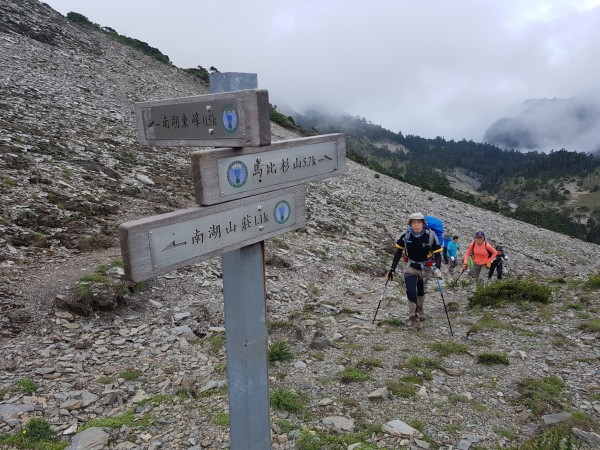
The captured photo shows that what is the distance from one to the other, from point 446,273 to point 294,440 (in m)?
14.9

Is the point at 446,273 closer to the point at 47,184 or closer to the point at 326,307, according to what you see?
the point at 326,307

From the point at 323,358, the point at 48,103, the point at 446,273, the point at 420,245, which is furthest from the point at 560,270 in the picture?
the point at 48,103

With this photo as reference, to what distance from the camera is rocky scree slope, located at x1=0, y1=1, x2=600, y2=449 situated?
5.46m

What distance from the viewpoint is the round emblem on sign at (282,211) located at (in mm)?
3281

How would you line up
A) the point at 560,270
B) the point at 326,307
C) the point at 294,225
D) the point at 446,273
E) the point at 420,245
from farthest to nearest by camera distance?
the point at 560,270 → the point at 446,273 → the point at 326,307 → the point at 420,245 → the point at 294,225

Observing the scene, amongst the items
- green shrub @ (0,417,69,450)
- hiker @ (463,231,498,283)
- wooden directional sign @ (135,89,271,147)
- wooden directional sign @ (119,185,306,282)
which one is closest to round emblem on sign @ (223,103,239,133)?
wooden directional sign @ (135,89,271,147)

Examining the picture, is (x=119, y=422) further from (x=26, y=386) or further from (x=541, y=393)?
(x=541, y=393)

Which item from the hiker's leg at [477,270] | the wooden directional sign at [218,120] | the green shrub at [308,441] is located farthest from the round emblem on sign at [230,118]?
the hiker's leg at [477,270]

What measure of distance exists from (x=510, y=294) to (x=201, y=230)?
1049 cm

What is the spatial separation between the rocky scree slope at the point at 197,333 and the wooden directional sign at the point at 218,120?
361 centimetres

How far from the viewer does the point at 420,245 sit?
8.90 meters

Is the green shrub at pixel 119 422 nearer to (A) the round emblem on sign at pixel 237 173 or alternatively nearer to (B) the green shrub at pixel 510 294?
(A) the round emblem on sign at pixel 237 173

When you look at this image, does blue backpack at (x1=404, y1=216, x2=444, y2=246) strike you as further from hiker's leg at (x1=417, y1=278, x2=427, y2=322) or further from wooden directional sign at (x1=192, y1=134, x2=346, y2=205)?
wooden directional sign at (x1=192, y1=134, x2=346, y2=205)

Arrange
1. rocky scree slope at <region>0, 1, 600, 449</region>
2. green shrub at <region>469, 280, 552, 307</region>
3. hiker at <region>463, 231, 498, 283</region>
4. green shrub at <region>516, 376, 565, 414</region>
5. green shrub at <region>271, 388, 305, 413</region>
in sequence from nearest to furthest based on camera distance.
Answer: rocky scree slope at <region>0, 1, 600, 449</region> < green shrub at <region>271, 388, 305, 413</region> < green shrub at <region>516, 376, 565, 414</region> < green shrub at <region>469, 280, 552, 307</region> < hiker at <region>463, 231, 498, 283</region>
